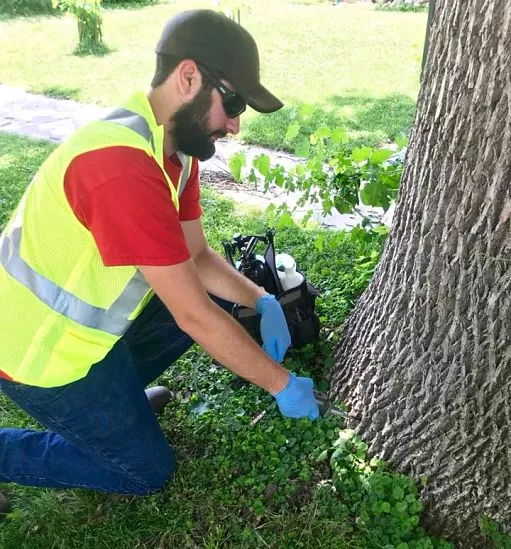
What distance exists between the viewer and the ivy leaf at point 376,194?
8.28 ft

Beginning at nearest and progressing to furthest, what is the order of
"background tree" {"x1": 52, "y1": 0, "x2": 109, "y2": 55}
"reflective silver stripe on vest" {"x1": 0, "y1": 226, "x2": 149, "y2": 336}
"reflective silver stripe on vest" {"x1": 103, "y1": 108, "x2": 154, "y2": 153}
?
1. "reflective silver stripe on vest" {"x1": 103, "y1": 108, "x2": 154, "y2": 153}
2. "reflective silver stripe on vest" {"x1": 0, "y1": 226, "x2": 149, "y2": 336}
3. "background tree" {"x1": 52, "y1": 0, "x2": 109, "y2": 55}

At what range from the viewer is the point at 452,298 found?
178 cm

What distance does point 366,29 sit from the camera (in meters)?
9.91

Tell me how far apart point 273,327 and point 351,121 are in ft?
12.7

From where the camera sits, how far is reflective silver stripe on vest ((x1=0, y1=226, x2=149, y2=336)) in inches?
70.7

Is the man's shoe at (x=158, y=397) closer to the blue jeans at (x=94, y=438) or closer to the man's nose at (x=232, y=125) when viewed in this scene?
the blue jeans at (x=94, y=438)

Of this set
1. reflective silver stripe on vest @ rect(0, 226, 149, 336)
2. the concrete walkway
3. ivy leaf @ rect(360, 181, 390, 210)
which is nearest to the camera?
reflective silver stripe on vest @ rect(0, 226, 149, 336)

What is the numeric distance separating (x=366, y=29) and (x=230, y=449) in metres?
9.10

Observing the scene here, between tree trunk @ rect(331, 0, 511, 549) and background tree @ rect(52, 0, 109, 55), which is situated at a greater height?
tree trunk @ rect(331, 0, 511, 549)

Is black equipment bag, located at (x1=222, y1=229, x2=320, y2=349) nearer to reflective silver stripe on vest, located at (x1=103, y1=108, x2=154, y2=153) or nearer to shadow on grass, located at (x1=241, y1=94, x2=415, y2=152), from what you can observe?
reflective silver stripe on vest, located at (x1=103, y1=108, x2=154, y2=153)

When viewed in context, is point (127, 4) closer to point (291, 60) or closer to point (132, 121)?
point (291, 60)

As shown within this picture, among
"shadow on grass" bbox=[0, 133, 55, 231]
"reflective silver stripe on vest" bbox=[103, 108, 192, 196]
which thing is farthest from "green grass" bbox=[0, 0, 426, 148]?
"reflective silver stripe on vest" bbox=[103, 108, 192, 196]

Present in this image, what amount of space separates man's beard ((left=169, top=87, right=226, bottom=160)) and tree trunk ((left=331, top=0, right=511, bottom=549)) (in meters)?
0.62

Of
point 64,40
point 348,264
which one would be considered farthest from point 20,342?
point 64,40
